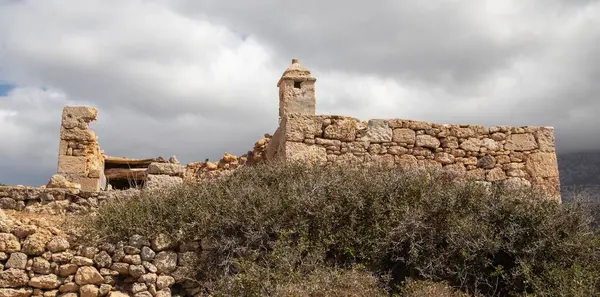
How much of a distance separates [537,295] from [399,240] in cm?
160

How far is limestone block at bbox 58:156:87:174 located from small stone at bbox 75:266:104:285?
5.38 m

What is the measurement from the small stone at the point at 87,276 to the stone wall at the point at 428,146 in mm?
3702

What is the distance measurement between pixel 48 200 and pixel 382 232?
4.98 metres

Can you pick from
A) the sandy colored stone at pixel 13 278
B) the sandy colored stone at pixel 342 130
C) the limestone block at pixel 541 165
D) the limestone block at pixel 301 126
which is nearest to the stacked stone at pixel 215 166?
the limestone block at pixel 301 126

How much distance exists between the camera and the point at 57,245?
6.73 m

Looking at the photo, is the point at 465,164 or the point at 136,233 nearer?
the point at 136,233

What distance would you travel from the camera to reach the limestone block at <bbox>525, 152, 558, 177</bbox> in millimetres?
10141

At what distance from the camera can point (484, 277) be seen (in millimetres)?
6602

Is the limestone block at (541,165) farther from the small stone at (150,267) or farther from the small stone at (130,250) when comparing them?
the small stone at (130,250)

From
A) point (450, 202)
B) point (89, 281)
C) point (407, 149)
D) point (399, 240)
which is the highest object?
point (407, 149)

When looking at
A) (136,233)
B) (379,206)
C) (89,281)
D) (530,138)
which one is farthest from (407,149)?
(89,281)

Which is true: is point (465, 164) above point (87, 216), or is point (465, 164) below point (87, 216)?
above

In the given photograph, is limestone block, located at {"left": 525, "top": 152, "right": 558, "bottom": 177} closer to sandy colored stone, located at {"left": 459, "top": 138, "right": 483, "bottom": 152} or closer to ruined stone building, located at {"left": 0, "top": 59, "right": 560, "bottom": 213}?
ruined stone building, located at {"left": 0, "top": 59, "right": 560, "bottom": 213}

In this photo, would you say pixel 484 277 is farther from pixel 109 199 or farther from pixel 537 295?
pixel 109 199
